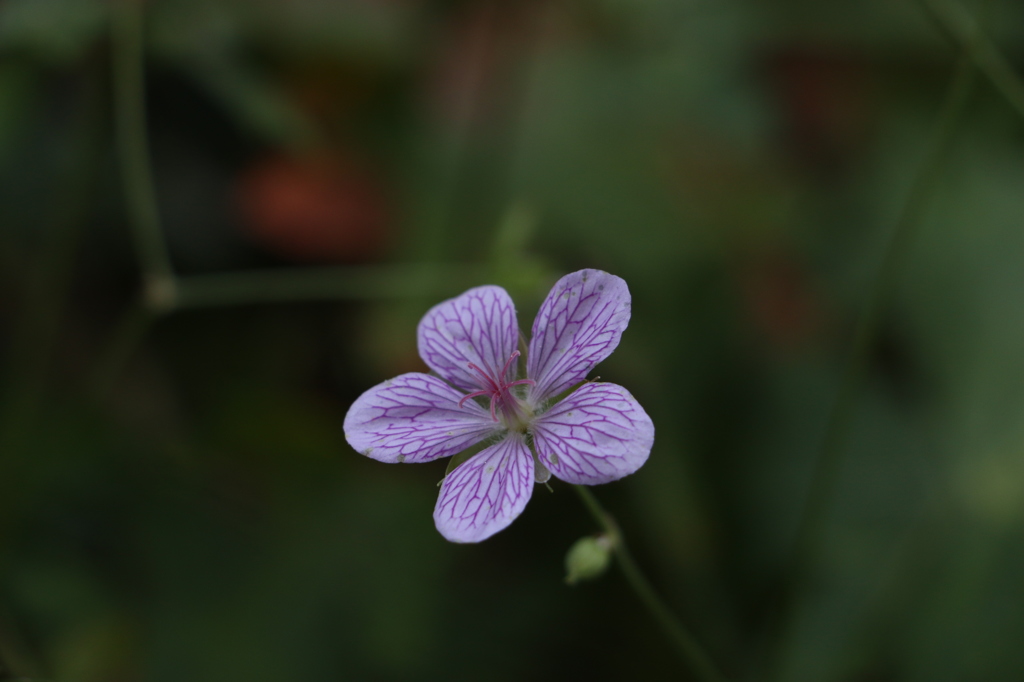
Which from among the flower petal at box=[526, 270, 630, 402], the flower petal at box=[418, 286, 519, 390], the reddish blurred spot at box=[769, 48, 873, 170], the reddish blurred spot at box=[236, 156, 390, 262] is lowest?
the flower petal at box=[526, 270, 630, 402]

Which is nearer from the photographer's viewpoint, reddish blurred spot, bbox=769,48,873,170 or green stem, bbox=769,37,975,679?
green stem, bbox=769,37,975,679

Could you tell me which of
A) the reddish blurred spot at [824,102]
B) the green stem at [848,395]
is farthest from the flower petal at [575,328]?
the reddish blurred spot at [824,102]

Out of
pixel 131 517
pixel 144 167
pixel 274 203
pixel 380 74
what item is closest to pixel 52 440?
pixel 131 517

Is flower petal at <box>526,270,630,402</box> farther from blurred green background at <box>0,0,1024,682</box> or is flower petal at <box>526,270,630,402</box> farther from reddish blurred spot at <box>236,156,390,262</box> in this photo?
reddish blurred spot at <box>236,156,390,262</box>

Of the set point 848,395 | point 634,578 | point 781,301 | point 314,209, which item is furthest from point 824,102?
point 634,578

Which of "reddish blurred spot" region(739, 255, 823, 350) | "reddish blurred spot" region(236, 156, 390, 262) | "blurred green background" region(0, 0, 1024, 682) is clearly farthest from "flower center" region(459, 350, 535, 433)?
"reddish blurred spot" region(236, 156, 390, 262)

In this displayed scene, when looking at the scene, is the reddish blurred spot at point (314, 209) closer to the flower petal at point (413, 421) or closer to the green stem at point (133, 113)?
the green stem at point (133, 113)
